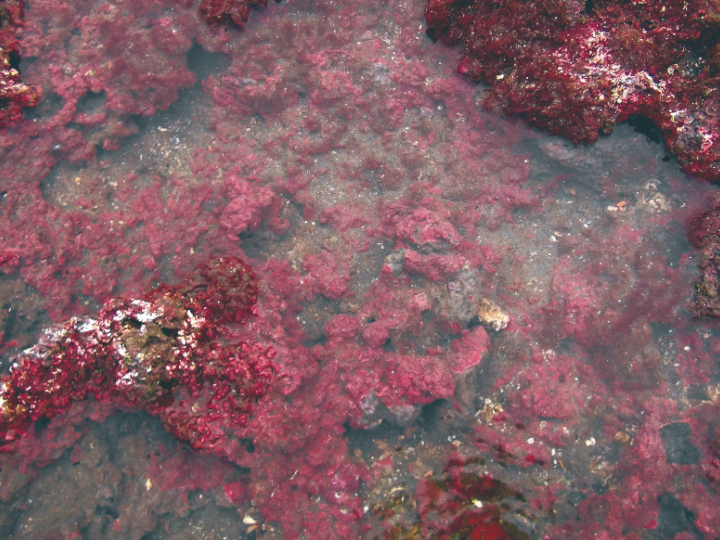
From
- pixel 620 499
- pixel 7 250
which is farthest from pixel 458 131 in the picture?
pixel 7 250

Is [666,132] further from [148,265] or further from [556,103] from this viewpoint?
[148,265]

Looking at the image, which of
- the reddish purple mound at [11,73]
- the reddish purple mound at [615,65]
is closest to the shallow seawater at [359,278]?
the reddish purple mound at [11,73]

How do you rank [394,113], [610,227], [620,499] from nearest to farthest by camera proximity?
1. [620,499]
2. [610,227]
3. [394,113]

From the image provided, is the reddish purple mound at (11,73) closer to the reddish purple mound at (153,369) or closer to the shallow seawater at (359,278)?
the shallow seawater at (359,278)

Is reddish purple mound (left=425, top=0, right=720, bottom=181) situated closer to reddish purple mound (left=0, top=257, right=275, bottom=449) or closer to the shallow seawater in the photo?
the shallow seawater

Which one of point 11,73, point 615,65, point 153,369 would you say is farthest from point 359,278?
point 11,73

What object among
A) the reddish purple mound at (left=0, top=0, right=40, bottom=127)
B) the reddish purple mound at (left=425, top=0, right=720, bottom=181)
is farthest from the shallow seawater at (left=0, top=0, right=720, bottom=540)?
the reddish purple mound at (left=425, top=0, right=720, bottom=181)
